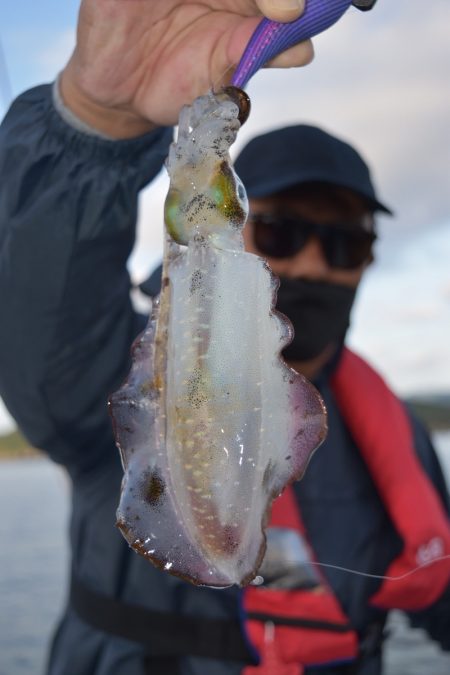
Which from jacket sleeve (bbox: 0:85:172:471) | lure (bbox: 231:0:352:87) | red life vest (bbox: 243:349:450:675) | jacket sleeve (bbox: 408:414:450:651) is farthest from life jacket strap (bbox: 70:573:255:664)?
lure (bbox: 231:0:352:87)

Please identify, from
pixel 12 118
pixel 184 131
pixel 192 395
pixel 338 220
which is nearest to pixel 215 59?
pixel 184 131

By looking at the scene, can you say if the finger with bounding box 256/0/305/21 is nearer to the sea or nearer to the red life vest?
the red life vest

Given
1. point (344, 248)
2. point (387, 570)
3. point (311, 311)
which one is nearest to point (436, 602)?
point (387, 570)

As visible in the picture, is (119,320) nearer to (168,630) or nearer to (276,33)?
(168,630)

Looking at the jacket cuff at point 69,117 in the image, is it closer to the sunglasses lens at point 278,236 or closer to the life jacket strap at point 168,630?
the sunglasses lens at point 278,236

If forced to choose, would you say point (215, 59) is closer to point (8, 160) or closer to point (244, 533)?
point (8, 160)

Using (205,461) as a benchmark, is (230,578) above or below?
below
